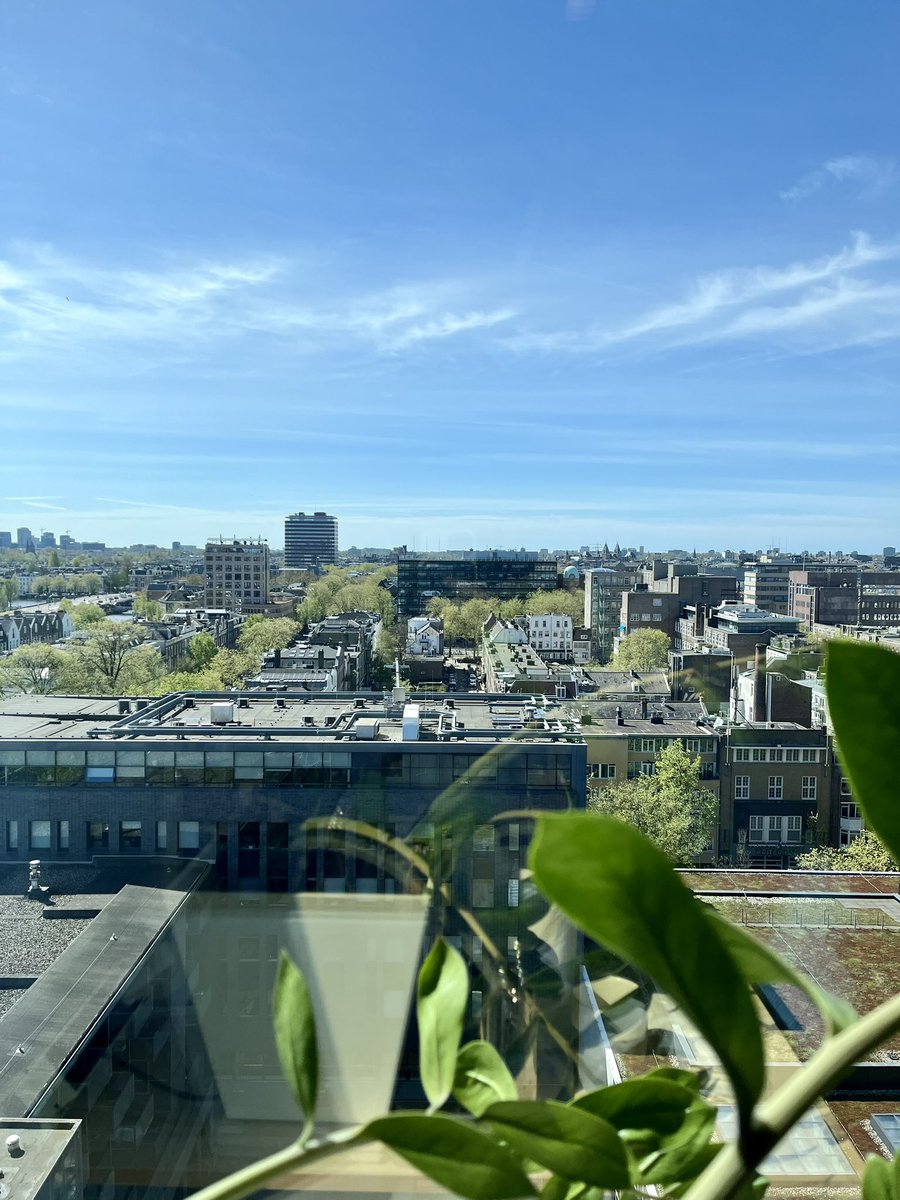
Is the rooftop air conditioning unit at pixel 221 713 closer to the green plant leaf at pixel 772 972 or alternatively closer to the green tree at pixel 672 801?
the green tree at pixel 672 801

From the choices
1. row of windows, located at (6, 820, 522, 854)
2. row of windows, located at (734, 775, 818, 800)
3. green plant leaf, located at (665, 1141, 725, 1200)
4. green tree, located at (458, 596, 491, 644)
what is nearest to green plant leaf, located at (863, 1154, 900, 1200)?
green plant leaf, located at (665, 1141, 725, 1200)

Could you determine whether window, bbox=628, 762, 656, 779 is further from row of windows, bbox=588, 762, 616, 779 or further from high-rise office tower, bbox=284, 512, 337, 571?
high-rise office tower, bbox=284, 512, 337, 571

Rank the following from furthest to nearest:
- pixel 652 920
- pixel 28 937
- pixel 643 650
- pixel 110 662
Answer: pixel 643 650 → pixel 110 662 → pixel 28 937 → pixel 652 920

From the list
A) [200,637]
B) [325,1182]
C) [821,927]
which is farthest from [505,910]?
[200,637]

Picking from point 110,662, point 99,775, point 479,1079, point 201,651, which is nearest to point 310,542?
point 201,651

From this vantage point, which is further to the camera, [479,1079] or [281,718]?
[281,718]

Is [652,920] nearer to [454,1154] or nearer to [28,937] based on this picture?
[454,1154]
